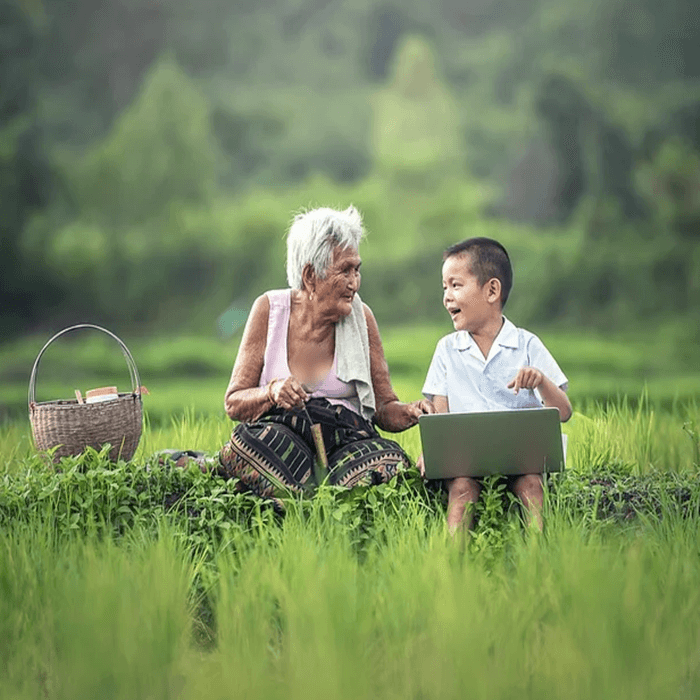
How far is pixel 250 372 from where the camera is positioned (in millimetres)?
4289

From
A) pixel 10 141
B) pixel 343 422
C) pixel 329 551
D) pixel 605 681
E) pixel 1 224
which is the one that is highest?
pixel 10 141

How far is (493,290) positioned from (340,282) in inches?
24.3

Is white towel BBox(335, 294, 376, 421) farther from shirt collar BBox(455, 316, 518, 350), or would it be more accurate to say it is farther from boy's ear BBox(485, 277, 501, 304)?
boy's ear BBox(485, 277, 501, 304)

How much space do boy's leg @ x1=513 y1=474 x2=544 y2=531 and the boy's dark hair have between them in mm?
744

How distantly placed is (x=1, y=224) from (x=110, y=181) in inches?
117

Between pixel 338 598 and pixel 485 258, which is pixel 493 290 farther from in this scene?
pixel 338 598

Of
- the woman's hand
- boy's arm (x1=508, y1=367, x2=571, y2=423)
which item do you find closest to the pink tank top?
the woman's hand

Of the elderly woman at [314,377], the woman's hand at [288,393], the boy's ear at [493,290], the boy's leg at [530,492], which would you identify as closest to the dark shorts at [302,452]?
the elderly woman at [314,377]

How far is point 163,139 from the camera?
23.5 m

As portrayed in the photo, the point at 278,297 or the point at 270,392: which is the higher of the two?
the point at 278,297

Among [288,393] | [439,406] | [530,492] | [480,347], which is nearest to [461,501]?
[530,492]

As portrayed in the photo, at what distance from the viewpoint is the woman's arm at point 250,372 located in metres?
4.20

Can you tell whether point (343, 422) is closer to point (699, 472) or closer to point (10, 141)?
point (699, 472)

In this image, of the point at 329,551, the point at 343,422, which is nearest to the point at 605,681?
the point at 329,551
